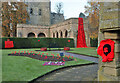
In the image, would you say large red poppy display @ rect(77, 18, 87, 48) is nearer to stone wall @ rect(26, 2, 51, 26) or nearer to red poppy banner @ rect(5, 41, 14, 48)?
red poppy banner @ rect(5, 41, 14, 48)

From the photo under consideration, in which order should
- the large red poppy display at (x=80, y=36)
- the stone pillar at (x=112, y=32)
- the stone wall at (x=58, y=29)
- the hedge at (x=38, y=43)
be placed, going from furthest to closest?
1. the large red poppy display at (x=80, y=36)
2. the stone wall at (x=58, y=29)
3. the hedge at (x=38, y=43)
4. the stone pillar at (x=112, y=32)

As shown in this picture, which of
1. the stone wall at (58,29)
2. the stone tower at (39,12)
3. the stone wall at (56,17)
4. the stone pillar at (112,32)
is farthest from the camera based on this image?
the stone wall at (56,17)

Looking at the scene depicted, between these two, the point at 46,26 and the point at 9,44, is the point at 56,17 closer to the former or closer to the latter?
the point at 46,26

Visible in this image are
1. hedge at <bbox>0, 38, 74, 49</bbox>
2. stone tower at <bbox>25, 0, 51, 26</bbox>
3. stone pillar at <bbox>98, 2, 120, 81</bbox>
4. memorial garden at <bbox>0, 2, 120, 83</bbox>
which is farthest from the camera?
stone tower at <bbox>25, 0, 51, 26</bbox>

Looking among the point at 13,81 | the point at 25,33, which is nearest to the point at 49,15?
the point at 25,33

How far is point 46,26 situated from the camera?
115 feet

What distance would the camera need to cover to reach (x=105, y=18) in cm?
333

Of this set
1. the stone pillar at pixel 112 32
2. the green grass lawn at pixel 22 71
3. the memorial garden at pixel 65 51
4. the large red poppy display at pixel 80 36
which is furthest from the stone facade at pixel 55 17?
the stone pillar at pixel 112 32

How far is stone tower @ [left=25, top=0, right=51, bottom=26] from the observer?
142 feet

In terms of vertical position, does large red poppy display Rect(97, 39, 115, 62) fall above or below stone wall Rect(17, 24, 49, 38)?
below

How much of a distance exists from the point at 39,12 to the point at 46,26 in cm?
1176

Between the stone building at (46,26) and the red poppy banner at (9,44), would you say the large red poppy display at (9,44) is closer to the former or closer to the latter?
the red poppy banner at (9,44)

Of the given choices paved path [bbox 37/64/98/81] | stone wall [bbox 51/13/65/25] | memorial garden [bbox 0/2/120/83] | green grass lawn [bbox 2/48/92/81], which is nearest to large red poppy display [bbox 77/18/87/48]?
memorial garden [bbox 0/2/120/83]

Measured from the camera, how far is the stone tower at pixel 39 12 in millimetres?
43206
